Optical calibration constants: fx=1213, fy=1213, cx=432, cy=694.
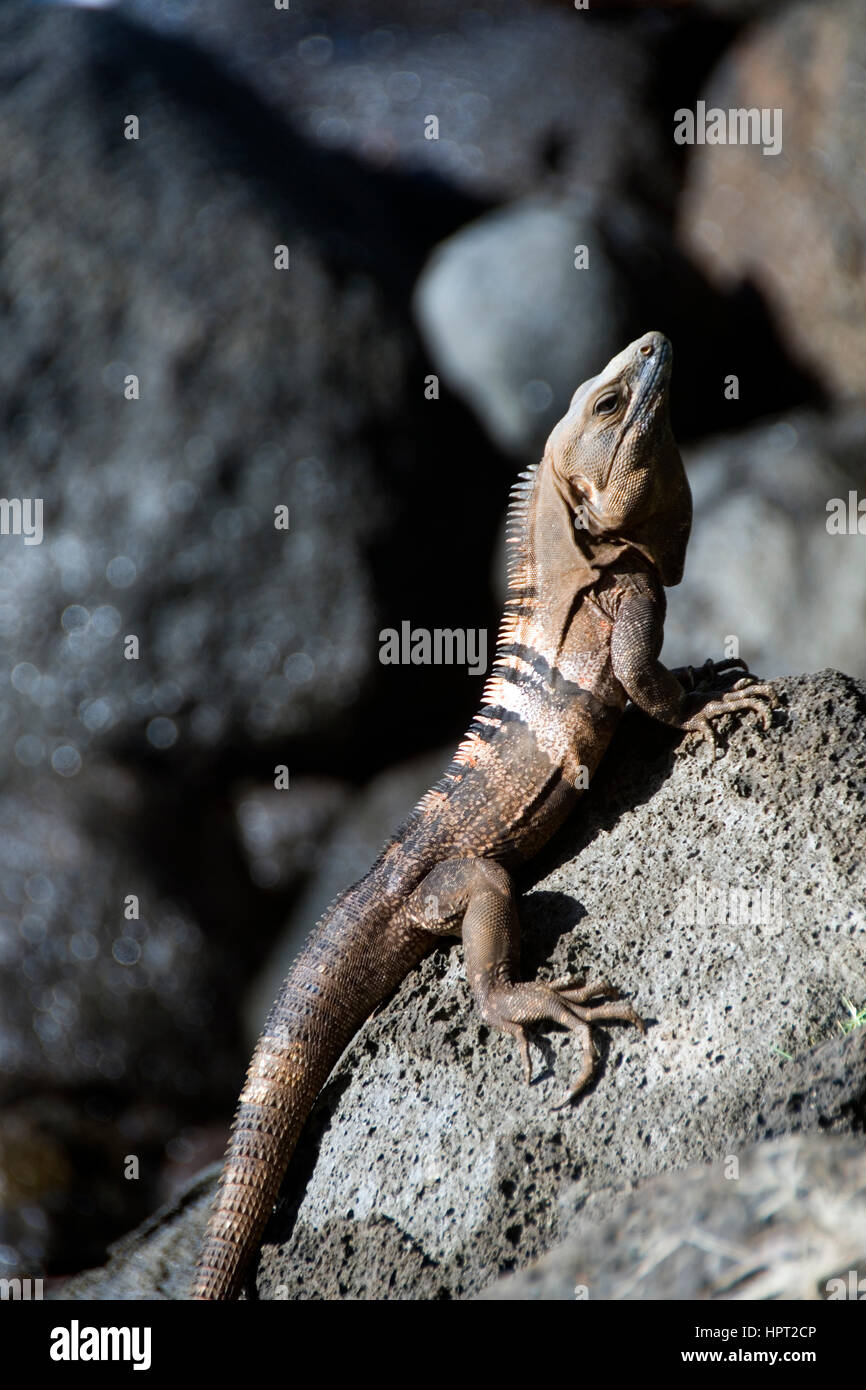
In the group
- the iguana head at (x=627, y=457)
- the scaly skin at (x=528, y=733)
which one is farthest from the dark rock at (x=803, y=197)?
the scaly skin at (x=528, y=733)

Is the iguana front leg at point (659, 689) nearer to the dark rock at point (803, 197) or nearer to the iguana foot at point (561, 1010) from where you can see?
the iguana foot at point (561, 1010)

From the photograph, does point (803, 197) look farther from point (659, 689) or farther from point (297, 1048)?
point (297, 1048)

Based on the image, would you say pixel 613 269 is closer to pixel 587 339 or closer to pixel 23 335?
pixel 587 339

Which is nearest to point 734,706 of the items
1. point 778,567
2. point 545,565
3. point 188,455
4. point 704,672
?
point 704,672

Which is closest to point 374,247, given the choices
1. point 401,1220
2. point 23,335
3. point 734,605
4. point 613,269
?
point 613,269

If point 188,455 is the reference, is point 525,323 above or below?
above

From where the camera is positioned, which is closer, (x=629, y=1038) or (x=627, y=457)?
(x=629, y=1038)

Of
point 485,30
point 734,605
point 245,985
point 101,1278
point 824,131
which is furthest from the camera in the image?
point 485,30
